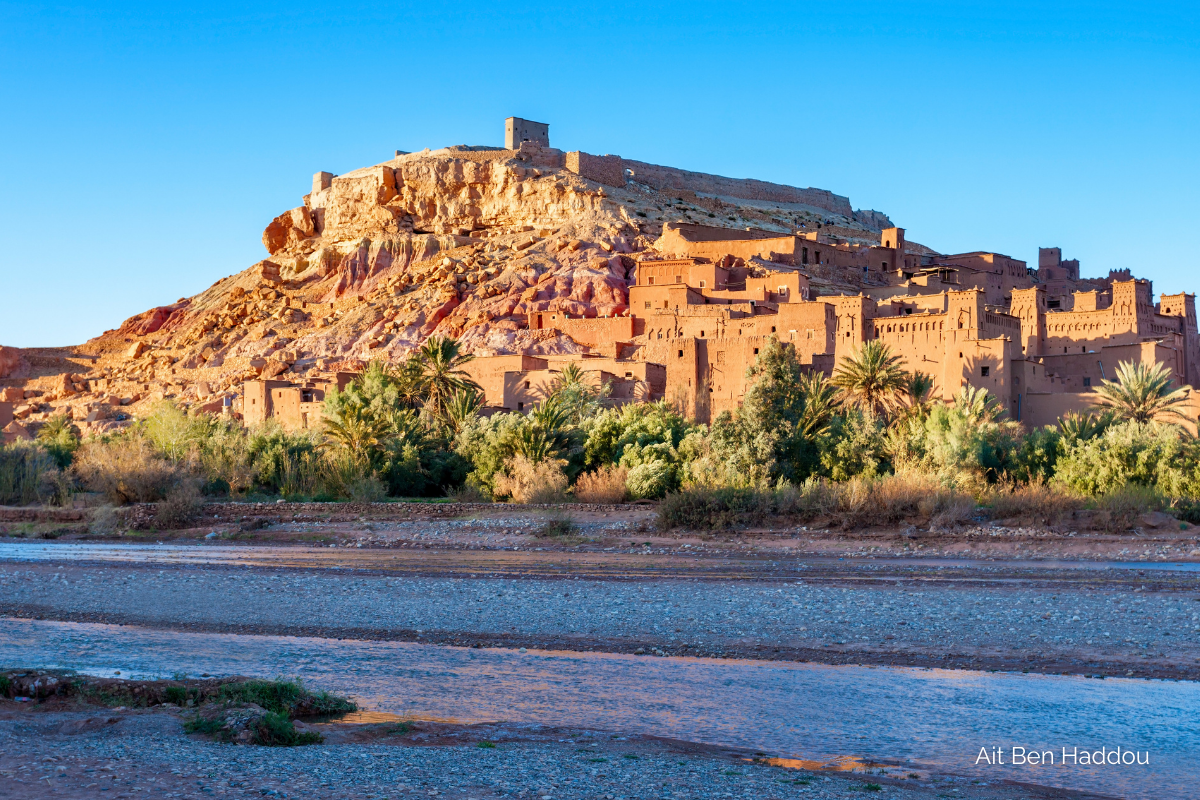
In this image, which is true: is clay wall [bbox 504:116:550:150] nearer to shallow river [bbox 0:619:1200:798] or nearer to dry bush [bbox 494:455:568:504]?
dry bush [bbox 494:455:568:504]

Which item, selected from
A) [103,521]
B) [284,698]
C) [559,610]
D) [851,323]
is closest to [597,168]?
[851,323]

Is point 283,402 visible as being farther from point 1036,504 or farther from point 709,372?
point 1036,504

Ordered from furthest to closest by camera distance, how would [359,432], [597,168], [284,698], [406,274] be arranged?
1. [597,168]
2. [406,274]
3. [359,432]
4. [284,698]

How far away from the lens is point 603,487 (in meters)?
29.0

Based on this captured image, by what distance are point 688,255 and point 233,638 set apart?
4368 cm

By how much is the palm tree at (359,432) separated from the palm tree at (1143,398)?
20.2 m

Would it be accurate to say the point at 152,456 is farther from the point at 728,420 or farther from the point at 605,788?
the point at 605,788

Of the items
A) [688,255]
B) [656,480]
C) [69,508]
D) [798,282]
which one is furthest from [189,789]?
[688,255]

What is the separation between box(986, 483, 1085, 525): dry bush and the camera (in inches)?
940

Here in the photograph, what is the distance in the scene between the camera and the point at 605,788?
22.0 ft

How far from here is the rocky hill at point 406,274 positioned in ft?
178

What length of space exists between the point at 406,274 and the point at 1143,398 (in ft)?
137

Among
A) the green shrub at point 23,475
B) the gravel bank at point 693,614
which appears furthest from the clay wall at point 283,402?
the gravel bank at point 693,614

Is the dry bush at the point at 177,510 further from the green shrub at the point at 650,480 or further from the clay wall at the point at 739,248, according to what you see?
the clay wall at the point at 739,248
